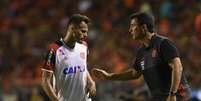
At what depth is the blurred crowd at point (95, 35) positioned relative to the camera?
1523 cm

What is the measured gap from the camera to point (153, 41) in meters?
8.37

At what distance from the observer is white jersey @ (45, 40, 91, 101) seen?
341 inches

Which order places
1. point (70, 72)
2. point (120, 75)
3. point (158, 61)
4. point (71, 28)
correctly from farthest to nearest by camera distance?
point (120, 75) < point (70, 72) < point (71, 28) < point (158, 61)

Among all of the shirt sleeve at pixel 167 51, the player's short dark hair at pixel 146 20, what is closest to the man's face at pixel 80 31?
the player's short dark hair at pixel 146 20

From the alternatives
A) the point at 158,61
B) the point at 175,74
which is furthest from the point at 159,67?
the point at 175,74

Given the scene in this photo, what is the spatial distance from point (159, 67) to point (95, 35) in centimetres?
967

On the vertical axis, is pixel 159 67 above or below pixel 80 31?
below

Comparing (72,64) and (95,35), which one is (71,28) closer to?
(72,64)

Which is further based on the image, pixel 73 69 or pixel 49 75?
pixel 73 69

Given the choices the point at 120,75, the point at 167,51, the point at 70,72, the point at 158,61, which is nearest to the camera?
the point at 167,51

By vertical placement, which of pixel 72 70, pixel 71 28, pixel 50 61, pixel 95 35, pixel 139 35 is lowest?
pixel 72 70

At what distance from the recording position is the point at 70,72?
8.73 metres

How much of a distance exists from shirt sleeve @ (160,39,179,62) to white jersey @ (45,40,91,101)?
1.19 metres

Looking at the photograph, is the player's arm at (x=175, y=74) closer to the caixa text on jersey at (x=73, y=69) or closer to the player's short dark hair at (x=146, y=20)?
the player's short dark hair at (x=146, y=20)
